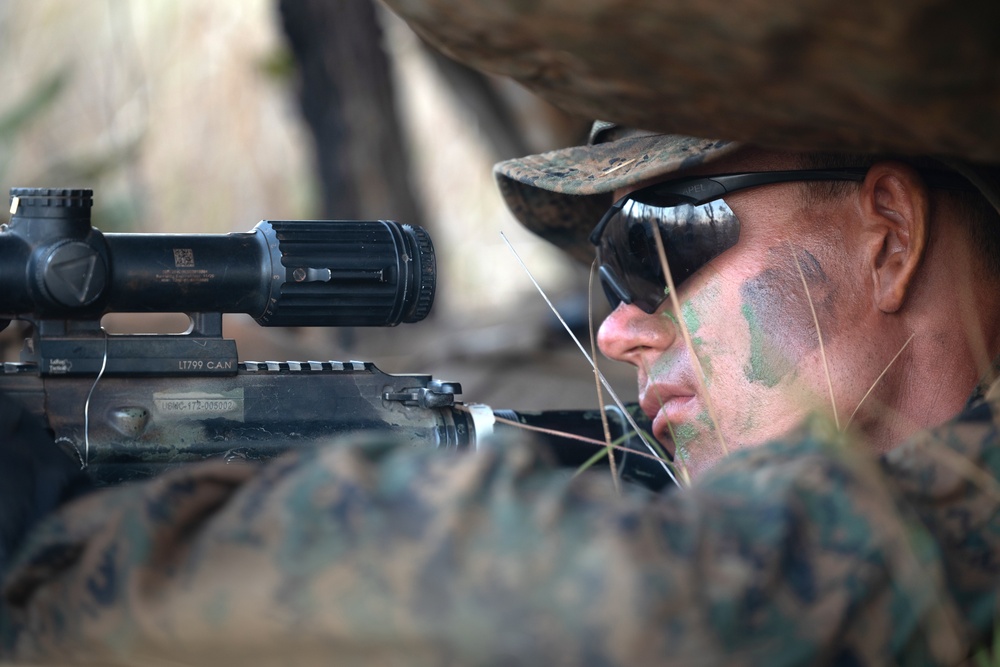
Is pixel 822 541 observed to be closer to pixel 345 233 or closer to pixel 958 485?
pixel 958 485

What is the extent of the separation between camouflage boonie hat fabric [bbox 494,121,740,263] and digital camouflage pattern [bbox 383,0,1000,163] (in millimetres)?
523

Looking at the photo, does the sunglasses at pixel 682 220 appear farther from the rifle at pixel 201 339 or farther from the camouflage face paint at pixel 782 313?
the rifle at pixel 201 339

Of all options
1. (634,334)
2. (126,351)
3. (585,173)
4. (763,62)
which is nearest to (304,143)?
(585,173)

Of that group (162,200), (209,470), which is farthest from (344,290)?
(162,200)

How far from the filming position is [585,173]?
2.28 m

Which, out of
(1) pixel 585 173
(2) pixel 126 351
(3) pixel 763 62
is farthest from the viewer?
(1) pixel 585 173

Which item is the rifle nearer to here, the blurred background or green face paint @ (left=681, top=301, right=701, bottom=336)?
green face paint @ (left=681, top=301, right=701, bottom=336)

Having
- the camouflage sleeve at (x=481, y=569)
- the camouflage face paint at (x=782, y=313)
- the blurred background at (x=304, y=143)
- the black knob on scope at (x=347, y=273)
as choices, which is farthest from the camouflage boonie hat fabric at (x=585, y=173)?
the blurred background at (x=304, y=143)

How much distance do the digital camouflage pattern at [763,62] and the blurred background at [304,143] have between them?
3571 millimetres

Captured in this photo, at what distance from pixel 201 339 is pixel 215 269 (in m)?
0.13

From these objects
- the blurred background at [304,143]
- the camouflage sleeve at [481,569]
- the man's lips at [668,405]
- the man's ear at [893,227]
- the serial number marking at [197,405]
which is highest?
the blurred background at [304,143]

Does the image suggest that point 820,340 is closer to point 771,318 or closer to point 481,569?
point 771,318

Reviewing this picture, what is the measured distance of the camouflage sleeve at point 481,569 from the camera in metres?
1.11

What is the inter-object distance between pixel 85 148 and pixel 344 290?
730 centimetres
